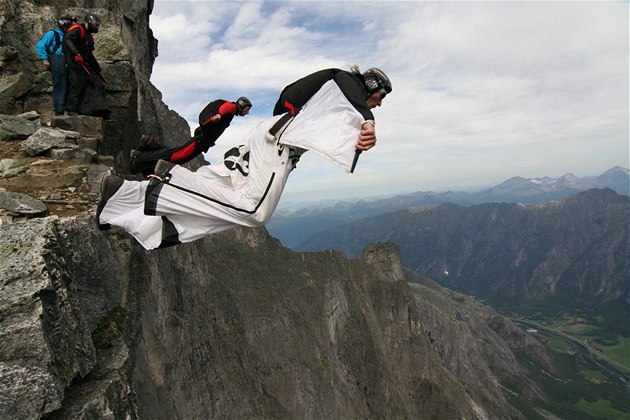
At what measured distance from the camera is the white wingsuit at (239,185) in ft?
20.7

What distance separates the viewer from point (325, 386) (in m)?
54.6

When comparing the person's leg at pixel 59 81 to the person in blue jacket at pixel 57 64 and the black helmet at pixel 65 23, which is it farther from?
the black helmet at pixel 65 23

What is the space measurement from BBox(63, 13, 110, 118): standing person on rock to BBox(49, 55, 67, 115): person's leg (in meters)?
0.22

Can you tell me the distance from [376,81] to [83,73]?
9370 millimetres

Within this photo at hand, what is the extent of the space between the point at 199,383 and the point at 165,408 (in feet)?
31.9

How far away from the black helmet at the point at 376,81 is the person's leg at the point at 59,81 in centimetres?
982

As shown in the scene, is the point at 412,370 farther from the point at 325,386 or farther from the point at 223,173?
the point at 223,173

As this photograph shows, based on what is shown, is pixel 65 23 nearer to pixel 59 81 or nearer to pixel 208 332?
pixel 59 81

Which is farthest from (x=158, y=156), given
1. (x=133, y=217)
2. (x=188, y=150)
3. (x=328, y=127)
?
(x=328, y=127)

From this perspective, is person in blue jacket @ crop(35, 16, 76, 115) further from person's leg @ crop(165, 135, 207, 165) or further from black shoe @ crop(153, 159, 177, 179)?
black shoe @ crop(153, 159, 177, 179)

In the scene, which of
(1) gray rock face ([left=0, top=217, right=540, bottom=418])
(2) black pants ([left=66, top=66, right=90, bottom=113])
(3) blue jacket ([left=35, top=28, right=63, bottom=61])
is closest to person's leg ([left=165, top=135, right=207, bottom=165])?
(1) gray rock face ([left=0, top=217, right=540, bottom=418])

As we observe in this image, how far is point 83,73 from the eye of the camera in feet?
38.7

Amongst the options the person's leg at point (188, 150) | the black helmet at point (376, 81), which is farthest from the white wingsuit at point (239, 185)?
the person's leg at point (188, 150)

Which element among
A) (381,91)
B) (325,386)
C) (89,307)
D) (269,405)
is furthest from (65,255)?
(325,386)
